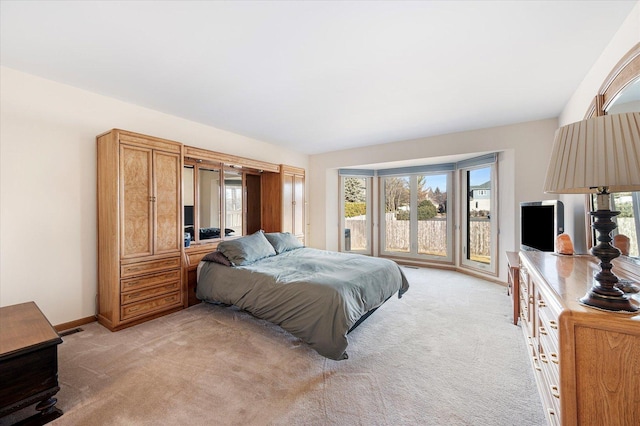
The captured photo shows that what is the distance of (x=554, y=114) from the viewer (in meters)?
3.74

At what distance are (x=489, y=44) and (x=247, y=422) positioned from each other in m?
3.26

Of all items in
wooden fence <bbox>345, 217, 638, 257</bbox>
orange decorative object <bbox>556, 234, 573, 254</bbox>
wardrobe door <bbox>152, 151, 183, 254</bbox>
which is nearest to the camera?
orange decorative object <bbox>556, 234, 573, 254</bbox>

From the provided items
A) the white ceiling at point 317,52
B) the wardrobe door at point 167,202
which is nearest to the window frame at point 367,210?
the white ceiling at point 317,52

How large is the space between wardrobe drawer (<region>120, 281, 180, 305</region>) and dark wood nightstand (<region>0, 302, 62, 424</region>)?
1037 mm

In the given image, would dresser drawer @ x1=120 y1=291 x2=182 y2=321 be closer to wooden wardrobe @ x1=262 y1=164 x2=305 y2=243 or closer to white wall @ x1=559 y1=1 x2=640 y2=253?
wooden wardrobe @ x1=262 y1=164 x2=305 y2=243

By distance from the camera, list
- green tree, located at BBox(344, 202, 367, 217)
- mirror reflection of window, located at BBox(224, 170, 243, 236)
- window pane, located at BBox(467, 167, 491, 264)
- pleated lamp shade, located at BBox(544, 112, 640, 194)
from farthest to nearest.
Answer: green tree, located at BBox(344, 202, 367, 217), window pane, located at BBox(467, 167, 491, 264), mirror reflection of window, located at BBox(224, 170, 243, 236), pleated lamp shade, located at BBox(544, 112, 640, 194)

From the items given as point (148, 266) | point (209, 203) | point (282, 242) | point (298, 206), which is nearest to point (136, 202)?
point (148, 266)

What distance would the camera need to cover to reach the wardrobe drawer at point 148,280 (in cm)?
288

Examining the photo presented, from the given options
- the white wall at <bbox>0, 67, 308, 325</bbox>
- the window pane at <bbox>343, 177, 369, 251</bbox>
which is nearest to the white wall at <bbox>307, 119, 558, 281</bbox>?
the window pane at <bbox>343, 177, 369, 251</bbox>

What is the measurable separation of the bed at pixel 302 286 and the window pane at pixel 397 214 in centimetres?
273

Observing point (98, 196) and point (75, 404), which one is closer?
point (75, 404)

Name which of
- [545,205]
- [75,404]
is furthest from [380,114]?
[75,404]

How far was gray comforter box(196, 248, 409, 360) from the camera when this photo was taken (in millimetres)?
2270

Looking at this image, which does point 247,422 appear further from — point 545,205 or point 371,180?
point 371,180
